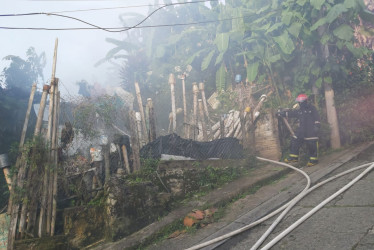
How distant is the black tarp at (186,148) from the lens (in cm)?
592

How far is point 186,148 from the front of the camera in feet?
19.9

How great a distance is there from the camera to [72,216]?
4.22 metres

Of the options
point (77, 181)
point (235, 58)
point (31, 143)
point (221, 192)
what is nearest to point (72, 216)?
point (77, 181)

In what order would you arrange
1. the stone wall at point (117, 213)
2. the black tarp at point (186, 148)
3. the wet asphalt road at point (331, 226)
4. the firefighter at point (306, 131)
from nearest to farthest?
the wet asphalt road at point (331, 226)
the stone wall at point (117, 213)
the black tarp at point (186, 148)
the firefighter at point (306, 131)

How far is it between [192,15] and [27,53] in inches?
429

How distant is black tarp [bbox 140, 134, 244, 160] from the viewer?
233 inches

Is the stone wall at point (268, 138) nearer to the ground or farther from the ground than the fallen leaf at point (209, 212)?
farther from the ground

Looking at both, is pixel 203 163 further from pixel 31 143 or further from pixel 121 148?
pixel 31 143

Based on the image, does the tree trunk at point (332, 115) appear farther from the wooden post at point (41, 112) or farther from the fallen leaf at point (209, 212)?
the wooden post at point (41, 112)

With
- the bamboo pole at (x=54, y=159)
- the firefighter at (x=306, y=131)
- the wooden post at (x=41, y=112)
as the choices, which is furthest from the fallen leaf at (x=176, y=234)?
the firefighter at (x=306, y=131)

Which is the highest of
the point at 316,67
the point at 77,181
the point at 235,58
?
the point at 235,58

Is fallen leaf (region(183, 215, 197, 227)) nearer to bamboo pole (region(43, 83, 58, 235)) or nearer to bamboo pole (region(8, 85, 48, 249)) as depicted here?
bamboo pole (region(43, 83, 58, 235))

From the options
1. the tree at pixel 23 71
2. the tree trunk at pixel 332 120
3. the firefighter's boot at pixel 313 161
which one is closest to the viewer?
the firefighter's boot at pixel 313 161

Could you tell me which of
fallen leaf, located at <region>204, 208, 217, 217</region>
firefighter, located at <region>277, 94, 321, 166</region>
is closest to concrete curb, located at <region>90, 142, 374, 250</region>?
fallen leaf, located at <region>204, 208, 217, 217</region>
